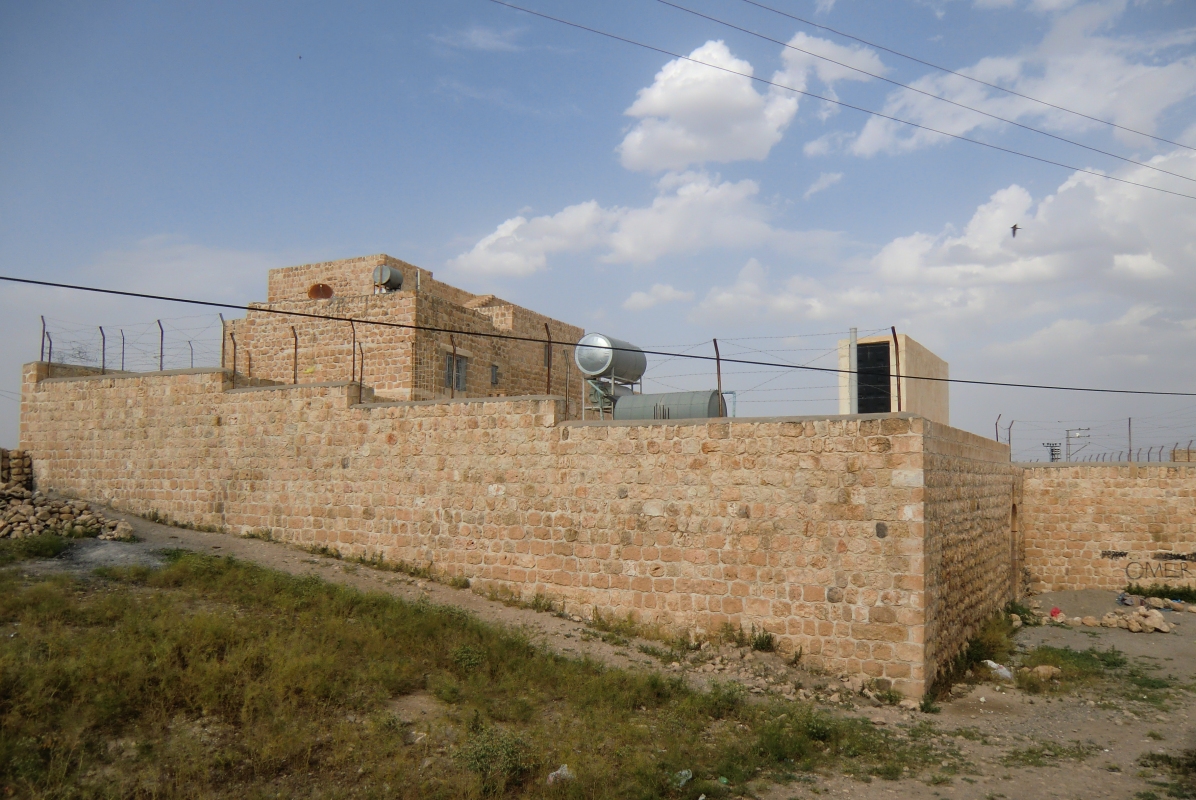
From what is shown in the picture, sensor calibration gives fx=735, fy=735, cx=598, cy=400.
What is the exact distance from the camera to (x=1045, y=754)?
772 cm

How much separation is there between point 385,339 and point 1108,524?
59.4ft

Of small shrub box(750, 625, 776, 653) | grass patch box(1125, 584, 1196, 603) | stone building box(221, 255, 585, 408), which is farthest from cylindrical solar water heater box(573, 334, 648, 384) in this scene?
grass patch box(1125, 584, 1196, 603)

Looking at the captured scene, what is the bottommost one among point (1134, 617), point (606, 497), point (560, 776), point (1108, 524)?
point (1134, 617)

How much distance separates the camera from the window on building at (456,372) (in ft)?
61.9

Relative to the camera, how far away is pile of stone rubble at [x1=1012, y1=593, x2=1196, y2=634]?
14125mm

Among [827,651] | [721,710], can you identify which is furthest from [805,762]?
[827,651]

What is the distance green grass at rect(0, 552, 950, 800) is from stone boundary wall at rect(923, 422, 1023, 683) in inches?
99.3

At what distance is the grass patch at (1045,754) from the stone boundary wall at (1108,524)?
11.4 m

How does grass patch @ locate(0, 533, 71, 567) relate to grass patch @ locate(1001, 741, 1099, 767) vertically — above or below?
above

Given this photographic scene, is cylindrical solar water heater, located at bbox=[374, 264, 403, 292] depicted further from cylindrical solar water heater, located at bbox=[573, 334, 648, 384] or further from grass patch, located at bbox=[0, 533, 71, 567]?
grass patch, located at bbox=[0, 533, 71, 567]

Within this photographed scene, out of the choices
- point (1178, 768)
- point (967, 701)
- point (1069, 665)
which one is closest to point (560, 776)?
point (967, 701)

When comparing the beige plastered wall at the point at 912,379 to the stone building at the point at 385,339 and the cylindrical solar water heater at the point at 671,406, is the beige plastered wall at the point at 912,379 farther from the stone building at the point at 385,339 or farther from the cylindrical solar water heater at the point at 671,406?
the stone building at the point at 385,339

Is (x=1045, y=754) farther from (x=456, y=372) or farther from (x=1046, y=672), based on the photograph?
(x=456, y=372)

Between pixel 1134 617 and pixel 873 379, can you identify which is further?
pixel 873 379
